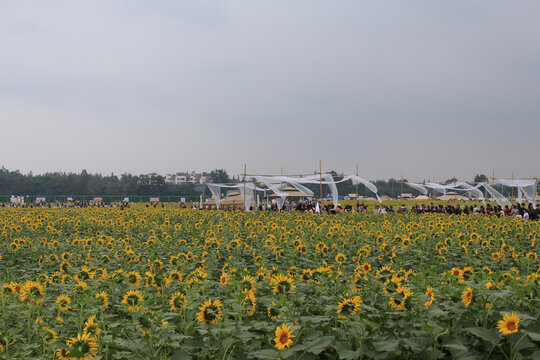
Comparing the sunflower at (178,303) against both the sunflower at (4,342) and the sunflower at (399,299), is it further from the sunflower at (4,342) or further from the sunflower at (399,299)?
the sunflower at (399,299)

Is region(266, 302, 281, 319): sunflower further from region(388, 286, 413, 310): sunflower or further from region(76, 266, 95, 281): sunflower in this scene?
region(76, 266, 95, 281): sunflower

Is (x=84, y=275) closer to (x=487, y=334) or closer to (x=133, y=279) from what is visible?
(x=133, y=279)

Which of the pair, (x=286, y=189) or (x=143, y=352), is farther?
(x=286, y=189)

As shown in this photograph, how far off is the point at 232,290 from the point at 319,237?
4828 mm

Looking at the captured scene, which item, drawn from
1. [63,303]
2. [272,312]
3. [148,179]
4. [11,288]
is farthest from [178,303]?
[148,179]

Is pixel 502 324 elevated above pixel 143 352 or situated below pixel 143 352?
above

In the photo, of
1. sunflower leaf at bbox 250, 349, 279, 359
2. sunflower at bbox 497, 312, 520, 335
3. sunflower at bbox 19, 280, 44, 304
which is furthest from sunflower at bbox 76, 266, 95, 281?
sunflower at bbox 497, 312, 520, 335

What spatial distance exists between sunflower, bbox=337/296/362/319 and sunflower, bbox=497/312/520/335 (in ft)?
3.00

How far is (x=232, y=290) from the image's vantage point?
4.07 metres

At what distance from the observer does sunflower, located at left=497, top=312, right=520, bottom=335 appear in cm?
256

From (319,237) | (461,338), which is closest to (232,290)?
(461,338)

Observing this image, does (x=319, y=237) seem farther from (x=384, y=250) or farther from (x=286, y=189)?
(x=286, y=189)

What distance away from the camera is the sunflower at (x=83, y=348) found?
271 cm

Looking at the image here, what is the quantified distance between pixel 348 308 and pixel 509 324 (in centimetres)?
100
